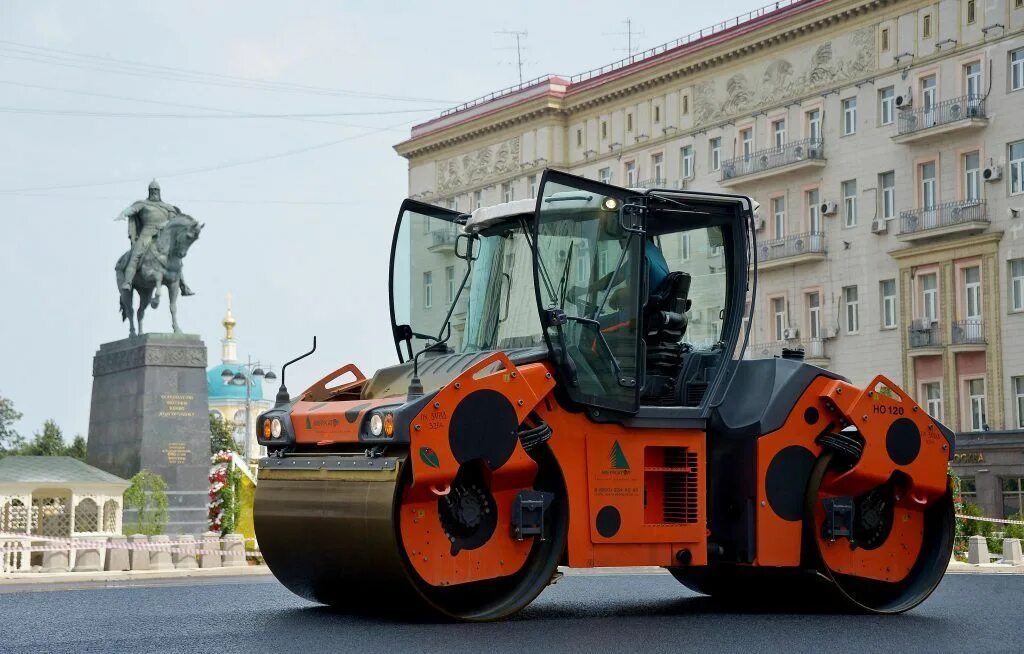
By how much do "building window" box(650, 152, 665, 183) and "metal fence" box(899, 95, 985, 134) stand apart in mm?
11954

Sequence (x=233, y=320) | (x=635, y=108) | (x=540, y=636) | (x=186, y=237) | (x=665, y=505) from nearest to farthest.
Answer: (x=540, y=636)
(x=665, y=505)
(x=186, y=237)
(x=635, y=108)
(x=233, y=320)

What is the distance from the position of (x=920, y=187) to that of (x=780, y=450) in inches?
1588

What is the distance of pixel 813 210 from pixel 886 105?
4.53 metres

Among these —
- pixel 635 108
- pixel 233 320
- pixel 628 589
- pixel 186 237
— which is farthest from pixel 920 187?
pixel 233 320

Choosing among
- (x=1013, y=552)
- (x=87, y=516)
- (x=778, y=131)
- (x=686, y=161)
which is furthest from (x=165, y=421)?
(x=686, y=161)

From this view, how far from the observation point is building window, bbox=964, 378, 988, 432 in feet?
160

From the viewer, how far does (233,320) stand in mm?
118000

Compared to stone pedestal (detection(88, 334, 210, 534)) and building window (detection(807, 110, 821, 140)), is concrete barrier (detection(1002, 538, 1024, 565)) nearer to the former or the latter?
stone pedestal (detection(88, 334, 210, 534))

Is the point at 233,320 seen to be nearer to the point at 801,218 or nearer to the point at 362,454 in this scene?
the point at 801,218

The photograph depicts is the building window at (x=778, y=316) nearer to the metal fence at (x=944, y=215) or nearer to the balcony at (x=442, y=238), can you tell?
the metal fence at (x=944, y=215)

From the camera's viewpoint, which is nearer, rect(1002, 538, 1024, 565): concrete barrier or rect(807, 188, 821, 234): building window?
rect(1002, 538, 1024, 565): concrete barrier

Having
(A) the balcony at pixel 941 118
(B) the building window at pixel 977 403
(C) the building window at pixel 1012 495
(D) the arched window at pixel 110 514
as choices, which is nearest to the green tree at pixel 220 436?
(A) the balcony at pixel 941 118

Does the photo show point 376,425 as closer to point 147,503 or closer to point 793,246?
point 147,503

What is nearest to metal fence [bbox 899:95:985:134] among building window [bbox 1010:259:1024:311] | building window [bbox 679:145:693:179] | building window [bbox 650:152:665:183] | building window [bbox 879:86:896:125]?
building window [bbox 879:86:896:125]
